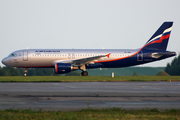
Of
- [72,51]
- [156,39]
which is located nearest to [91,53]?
[72,51]

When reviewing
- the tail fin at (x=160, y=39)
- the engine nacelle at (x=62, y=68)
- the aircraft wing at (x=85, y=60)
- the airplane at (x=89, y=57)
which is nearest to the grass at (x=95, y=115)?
the engine nacelle at (x=62, y=68)

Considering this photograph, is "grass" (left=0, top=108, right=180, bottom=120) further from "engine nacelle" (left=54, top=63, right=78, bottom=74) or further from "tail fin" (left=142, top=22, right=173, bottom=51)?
"tail fin" (left=142, top=22, right=173, bottom=51)

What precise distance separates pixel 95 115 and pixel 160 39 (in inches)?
1464

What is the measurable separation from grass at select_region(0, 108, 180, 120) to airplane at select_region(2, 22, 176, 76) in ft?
93.7

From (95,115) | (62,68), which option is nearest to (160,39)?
(62,68)

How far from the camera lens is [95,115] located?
8258mm

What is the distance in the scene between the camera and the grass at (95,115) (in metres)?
7.81

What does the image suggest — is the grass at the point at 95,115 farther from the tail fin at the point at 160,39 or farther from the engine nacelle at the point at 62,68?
the tail fin at the point at 160,39

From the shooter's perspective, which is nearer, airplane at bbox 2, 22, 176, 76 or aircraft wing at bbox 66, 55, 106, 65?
aircraft wing at bbox 66, 55, 106, 65

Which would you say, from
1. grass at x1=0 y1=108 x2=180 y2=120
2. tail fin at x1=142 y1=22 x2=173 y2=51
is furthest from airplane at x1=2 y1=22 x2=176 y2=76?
grass at x1=0 y1=108 x2=180 y2=120

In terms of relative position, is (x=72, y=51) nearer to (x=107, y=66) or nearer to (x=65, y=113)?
(x=107, y=66)

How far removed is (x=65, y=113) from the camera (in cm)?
836

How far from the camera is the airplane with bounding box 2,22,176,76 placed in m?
39.0

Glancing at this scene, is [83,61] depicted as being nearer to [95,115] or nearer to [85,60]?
[85,60]
